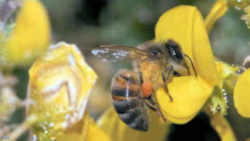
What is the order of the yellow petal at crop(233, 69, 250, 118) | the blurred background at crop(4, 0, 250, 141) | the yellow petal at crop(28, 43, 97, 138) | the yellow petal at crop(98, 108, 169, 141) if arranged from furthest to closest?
1. the blurred background at crop(4, 0, 250, 141)
2. the yellow petal at crop(98, 108, 169, 141)
3. the yellow petal at crop(28, 43, 97, 138)
4. the yellow petal at crop(233, 69, 250, 118)

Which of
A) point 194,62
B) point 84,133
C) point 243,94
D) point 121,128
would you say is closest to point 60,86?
point 84,133

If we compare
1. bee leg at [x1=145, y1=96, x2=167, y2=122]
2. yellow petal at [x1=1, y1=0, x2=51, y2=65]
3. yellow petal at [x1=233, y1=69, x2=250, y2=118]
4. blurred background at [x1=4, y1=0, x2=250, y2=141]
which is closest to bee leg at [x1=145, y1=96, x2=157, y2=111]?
bee leg at [x1=145, y1=96, x2=167, y2=122]

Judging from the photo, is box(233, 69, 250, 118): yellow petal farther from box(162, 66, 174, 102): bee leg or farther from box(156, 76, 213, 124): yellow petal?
box(162, 66, 174, 102): bee leg

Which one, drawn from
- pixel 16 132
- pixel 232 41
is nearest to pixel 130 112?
pixel 16 132

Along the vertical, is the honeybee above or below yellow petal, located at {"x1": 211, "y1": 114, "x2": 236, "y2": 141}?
above

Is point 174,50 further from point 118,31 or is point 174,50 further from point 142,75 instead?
point 118,31

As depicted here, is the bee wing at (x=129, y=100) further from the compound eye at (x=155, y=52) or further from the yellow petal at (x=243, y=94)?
the yellow petal at (x=243, y=94)

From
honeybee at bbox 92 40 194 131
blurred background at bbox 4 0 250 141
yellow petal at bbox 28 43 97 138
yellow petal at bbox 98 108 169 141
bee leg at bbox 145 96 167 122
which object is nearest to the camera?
honeybee at bbox 92 40 194 131
